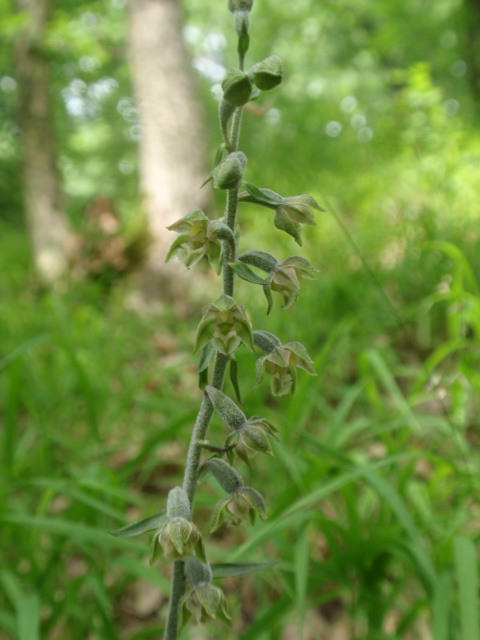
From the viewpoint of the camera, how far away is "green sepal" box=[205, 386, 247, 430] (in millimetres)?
880

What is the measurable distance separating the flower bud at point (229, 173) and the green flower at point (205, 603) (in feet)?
1.94

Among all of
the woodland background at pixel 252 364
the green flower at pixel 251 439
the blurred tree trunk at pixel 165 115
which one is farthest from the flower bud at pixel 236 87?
the blurred tree trunk at pixel 165 115

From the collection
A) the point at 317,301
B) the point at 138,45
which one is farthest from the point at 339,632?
the point at 138,45

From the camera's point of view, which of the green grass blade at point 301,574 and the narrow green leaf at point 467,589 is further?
the green grass blade at point 301,574

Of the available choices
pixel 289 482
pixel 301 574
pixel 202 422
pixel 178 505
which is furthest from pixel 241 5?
pixel 289 482

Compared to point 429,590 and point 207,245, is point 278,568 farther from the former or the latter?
point 207,245

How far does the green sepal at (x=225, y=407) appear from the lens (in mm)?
880

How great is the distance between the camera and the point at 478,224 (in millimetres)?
3689

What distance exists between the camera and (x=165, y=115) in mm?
4965

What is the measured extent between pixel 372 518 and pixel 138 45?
443 centimetres

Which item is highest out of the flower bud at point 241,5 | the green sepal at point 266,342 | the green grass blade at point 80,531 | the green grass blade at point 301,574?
the flower bud at point 241,5

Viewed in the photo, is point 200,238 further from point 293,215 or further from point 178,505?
point 178,505

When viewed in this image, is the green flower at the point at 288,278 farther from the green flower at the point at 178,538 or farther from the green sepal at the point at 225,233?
the green flower at the point at 178,538

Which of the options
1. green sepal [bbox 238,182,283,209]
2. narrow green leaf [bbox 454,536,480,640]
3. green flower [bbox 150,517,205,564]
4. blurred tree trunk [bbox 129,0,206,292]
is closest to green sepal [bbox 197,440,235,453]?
green flower [bbox 150,517,205,564]
